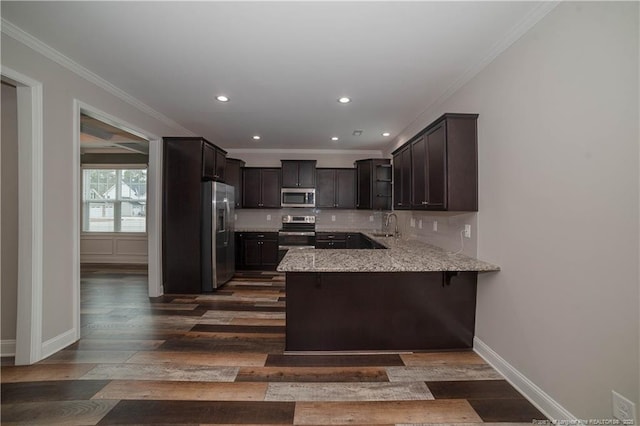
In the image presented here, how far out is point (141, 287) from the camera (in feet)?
15.5

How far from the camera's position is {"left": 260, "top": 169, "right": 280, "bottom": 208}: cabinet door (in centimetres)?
620

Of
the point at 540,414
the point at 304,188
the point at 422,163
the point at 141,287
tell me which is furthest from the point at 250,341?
the point at 304,188

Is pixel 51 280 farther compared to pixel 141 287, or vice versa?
pixel 141 287

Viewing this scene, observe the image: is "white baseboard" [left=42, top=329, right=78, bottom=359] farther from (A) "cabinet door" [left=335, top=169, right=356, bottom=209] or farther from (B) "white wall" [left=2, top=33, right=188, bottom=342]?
(A) "cabinet door" [left=335, top=169, right=356, bottom=209]

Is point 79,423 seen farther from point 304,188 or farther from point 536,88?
point 304,188

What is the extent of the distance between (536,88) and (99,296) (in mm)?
5799

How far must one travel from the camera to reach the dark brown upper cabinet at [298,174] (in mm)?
6074

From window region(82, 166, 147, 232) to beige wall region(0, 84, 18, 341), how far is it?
14.3ft

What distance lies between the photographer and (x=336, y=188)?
6199mm

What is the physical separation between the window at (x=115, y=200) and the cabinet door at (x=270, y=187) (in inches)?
119

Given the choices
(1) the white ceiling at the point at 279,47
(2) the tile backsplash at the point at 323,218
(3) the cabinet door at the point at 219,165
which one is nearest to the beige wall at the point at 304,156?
(2) the tile backsplash at the point at 323,218

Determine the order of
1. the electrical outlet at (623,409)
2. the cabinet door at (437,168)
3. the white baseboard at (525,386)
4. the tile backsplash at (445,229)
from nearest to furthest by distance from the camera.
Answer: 1. the electrical outlet at (623,409)
2. the white baseboard at (525,386)
3. the cabinet door at (437,168)
4. the tile backsplash at (445,229)

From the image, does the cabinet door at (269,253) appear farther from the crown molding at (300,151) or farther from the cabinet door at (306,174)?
the crown molding at (300,151)

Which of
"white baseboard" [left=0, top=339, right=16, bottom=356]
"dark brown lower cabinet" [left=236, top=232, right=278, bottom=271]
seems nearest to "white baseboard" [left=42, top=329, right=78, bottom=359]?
"white baseboard" [left=0, top=339, right=16, bottom=356]
